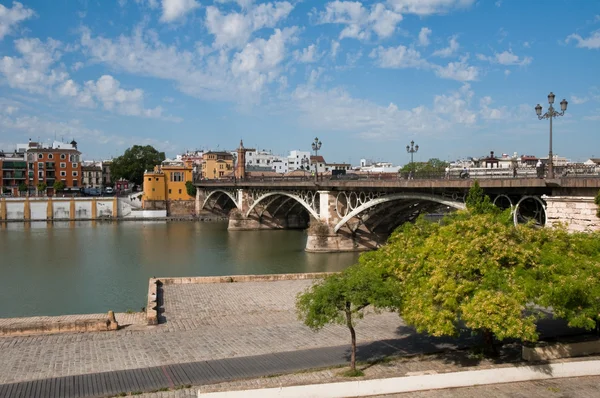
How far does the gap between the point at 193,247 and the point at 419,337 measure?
113ft

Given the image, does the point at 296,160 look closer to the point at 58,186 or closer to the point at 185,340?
the point at 58,186

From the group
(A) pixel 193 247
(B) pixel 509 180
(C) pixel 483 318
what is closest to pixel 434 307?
(C) pixel 483 318

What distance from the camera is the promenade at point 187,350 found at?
12.8 m

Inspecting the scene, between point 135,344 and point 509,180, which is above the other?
point 509,180

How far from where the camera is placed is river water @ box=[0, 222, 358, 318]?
88.7 feet

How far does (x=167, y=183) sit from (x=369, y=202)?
53.1 m

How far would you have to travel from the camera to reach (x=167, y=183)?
276ft

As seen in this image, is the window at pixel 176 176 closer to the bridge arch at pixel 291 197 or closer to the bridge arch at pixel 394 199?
the bridge arch at pixel 291 197

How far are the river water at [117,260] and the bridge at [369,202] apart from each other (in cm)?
247

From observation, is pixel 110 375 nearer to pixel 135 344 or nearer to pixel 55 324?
pixel 135 344

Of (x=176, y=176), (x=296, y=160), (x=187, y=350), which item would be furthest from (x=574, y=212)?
(x=296, y=160)

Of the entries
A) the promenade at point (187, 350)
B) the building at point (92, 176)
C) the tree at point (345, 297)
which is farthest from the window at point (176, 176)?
the tree at point (345, 297)

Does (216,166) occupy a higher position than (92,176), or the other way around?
(216,166)

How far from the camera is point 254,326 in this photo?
60.0 feet
